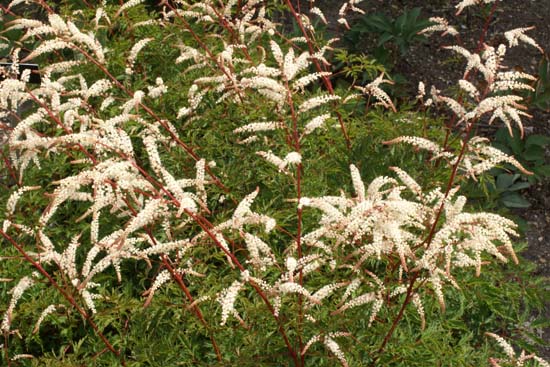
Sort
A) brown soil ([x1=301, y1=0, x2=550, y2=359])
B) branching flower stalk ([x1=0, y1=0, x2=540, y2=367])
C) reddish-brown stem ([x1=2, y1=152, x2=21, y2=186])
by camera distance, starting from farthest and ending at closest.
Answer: brown soil ([x1=301, y1=0, x2=550, y2=359]), reddish-brown stem ([x1=2, y1=152, x2=21, y2=186]), branching flower stalk ([x1=0, y1=0, x2=540, y2=367])

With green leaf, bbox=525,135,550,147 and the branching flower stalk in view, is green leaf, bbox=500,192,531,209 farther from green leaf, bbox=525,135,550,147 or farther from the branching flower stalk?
the branching flower stalk

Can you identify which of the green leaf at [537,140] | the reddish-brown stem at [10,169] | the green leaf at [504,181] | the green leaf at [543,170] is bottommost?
the green leaf at [543,170]

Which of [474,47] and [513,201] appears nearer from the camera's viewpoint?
[513,201]

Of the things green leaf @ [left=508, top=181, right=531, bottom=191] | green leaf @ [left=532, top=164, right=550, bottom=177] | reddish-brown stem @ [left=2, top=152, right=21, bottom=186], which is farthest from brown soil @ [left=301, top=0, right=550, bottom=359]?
reddish-brown stem @ [left=2, top=152, right=21, bottom=186]

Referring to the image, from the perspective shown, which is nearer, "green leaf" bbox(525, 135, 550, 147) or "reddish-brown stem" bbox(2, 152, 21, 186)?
"reddish-brown stem" bbox(2, 152, 21, 186)

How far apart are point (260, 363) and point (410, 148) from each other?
6.25 ft

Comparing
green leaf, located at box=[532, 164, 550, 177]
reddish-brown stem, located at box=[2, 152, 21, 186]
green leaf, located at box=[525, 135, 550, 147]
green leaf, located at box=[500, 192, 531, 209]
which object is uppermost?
reddish-brown stem, located at box=[2, 152, 21, 186]

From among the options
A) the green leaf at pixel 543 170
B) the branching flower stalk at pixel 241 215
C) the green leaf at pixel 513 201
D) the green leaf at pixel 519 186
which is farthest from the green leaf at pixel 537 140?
the branching flower stalk at pixel 241 215

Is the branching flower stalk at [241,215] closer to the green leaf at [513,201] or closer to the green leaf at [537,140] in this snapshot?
the green leaf at [513,201]

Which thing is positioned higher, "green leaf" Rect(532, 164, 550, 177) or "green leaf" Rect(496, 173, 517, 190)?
"green leaf" Rect(496, 173, 517, 190)

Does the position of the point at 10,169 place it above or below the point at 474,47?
above

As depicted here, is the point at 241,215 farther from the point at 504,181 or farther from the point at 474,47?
the point at 474,47

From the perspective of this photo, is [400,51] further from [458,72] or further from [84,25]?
[84,25]

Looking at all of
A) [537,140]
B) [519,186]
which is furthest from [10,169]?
[537,140]
